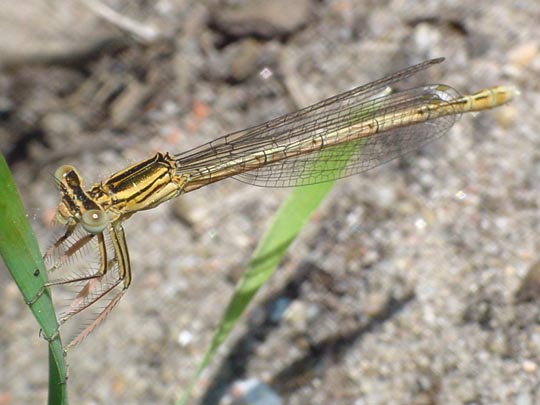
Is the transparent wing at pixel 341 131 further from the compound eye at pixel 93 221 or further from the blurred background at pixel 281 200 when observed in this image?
the compound eye at pixel 93 221

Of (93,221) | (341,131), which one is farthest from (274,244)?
(341,131)

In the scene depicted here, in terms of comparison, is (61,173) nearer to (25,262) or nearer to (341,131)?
(25,262)

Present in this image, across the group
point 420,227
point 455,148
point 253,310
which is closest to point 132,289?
point 253,310

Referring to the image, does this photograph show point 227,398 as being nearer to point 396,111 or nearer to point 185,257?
point 185,257

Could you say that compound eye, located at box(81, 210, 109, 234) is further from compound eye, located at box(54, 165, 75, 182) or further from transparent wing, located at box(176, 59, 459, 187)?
transparent wing, located at box(176, 59, 459, 187)

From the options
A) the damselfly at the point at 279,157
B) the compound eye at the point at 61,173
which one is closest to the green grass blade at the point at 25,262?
the damselfly at the point at 279,157
